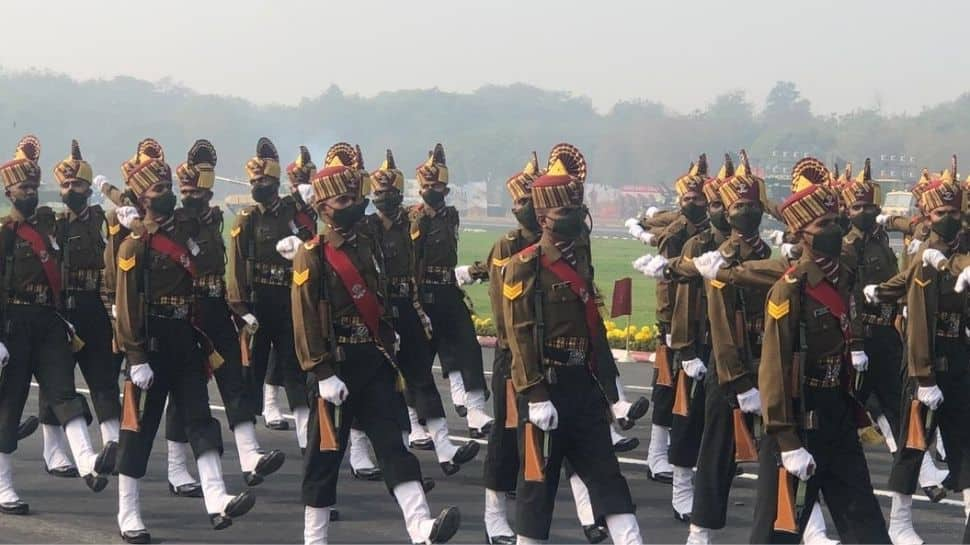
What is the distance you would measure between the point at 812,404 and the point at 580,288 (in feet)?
4.67

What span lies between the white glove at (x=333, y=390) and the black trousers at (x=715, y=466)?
2037 mm

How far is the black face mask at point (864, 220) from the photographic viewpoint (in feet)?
39.1

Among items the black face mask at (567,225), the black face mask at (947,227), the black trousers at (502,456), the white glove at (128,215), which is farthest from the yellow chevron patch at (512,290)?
the black face mask at (947,227)

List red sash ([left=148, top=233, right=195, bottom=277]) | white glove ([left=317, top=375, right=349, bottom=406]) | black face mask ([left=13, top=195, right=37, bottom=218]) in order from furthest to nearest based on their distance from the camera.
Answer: black face mask ([left=13, top=195, right=37, bottom=218]) → red sash ([left=148, top=233, right=195, bottom=277]) → white glove ([left=317, top=375, right=349, bottom=406])

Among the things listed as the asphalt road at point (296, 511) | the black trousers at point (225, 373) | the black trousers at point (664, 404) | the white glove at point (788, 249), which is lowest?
the asphalt road at point (296, 511)

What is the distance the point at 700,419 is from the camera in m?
10.4

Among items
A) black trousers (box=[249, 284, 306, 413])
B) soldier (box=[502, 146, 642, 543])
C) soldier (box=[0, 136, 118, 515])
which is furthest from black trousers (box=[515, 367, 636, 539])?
black trousers (box=[249, 284, 306, 413])

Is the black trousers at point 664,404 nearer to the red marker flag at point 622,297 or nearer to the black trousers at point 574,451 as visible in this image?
the red marker flag at point 622,297

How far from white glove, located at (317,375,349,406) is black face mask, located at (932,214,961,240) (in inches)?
159

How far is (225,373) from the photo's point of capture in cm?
1122

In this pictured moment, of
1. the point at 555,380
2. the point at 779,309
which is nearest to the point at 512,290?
the point at 555,380

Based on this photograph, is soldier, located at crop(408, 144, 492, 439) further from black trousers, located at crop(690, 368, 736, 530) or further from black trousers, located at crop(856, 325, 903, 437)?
black trousers, located at crop(690, 368, 736, 530)

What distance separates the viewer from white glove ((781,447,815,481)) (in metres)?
7.52

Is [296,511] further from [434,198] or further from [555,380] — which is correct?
[434,198]
